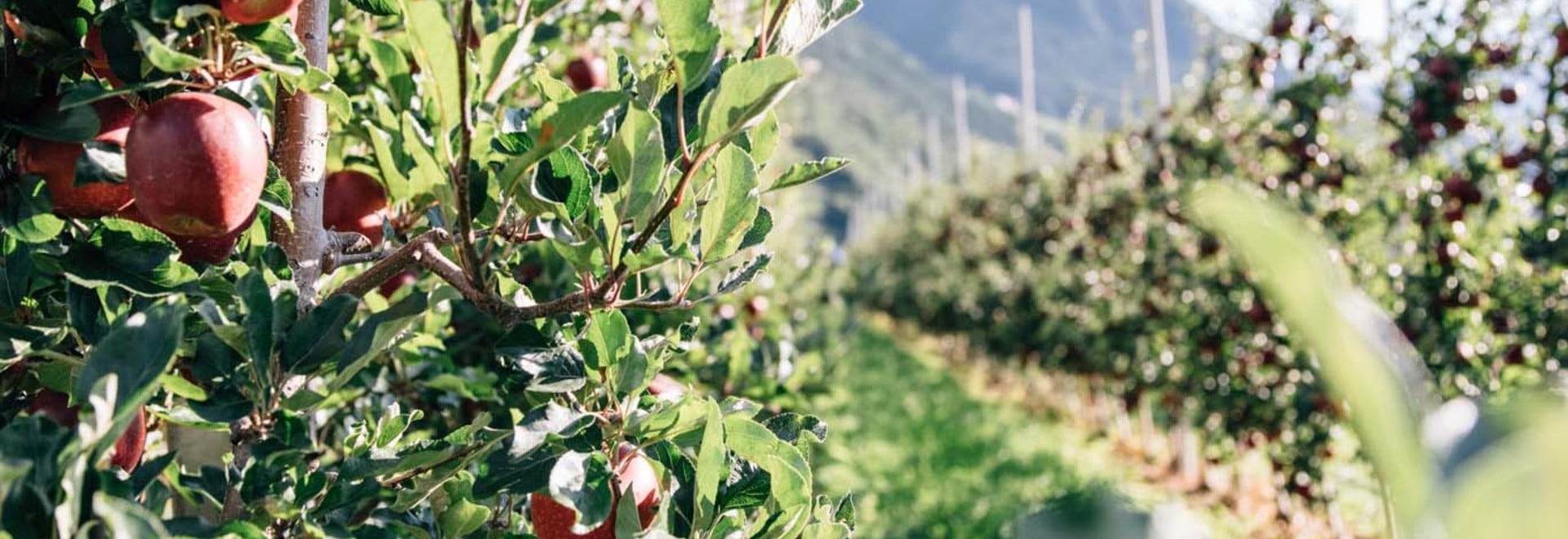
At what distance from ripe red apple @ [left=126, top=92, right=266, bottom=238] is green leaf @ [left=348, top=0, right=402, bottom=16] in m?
0.15

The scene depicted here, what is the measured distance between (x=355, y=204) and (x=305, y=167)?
12cm

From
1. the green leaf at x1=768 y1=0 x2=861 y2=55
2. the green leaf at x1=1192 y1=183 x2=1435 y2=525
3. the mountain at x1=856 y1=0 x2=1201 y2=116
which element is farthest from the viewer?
the mountain at x1=856 y1=0 x2=1201 y2=116

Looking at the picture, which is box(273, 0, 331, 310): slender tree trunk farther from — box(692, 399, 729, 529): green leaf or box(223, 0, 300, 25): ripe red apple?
box(692, 399, 729, 529): green leaf

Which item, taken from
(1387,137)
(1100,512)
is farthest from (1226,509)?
A: (1100,512)

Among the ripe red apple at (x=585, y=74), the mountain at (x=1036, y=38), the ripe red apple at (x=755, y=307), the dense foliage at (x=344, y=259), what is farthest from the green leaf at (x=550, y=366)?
the mountain at (x=1036, y=38)

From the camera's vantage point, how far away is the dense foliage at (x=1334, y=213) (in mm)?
2875

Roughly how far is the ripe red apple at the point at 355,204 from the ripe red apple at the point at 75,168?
208 mm

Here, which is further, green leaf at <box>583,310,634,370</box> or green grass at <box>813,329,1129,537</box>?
green grass at <box>813,329,1129,537</box>

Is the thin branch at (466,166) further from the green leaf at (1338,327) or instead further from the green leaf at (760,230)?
the green leaf at (1338,327)

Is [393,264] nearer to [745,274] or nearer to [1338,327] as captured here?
[745,274]

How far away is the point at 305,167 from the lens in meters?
0.72

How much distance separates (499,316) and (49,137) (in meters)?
0.26

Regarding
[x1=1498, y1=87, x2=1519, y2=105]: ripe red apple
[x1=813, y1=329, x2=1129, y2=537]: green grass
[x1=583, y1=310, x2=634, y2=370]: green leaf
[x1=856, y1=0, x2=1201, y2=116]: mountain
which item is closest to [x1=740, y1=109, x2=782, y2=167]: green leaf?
[x1=583, y1=310, x2=634, y2=370]: green leaf

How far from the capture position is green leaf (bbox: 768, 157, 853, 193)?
65 centimetres
